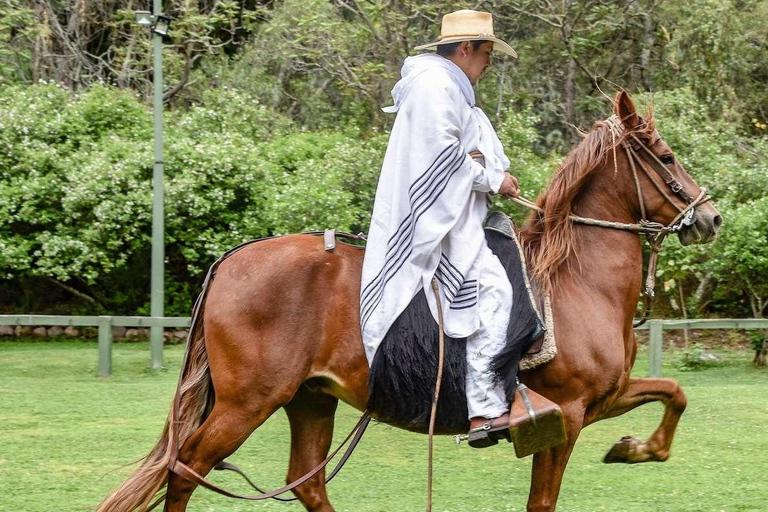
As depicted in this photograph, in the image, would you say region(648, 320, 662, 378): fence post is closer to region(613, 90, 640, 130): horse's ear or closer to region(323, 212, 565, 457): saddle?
region(613, 90, 640, 130): horse's ear

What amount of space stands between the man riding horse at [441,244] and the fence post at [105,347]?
7.25m

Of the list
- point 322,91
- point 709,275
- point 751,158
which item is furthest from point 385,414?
point 322,91

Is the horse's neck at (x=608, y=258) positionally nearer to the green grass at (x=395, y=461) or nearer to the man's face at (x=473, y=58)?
the man's face at (x=473, y=58)

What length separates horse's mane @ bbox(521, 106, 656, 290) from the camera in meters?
4.81

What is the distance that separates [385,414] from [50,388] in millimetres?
6782

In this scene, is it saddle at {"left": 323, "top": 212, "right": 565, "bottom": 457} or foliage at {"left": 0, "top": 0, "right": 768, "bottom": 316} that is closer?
saddle at {"left": 323, "top": 212, "right": 565, "bottom": 457}

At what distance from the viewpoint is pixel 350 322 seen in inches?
182

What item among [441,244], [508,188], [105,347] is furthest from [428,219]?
[105,347]

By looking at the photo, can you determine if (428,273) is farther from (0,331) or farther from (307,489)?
(0,331)

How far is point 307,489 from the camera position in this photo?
504 cm

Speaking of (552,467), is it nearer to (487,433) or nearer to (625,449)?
(487,433)

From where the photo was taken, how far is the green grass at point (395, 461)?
6.04 m

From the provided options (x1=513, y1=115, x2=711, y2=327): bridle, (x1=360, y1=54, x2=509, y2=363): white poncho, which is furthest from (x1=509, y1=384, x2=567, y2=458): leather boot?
(x1=513, y1=115, x2=711, y2=327): bridle

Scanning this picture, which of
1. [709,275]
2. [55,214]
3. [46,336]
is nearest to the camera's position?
[709,275]
